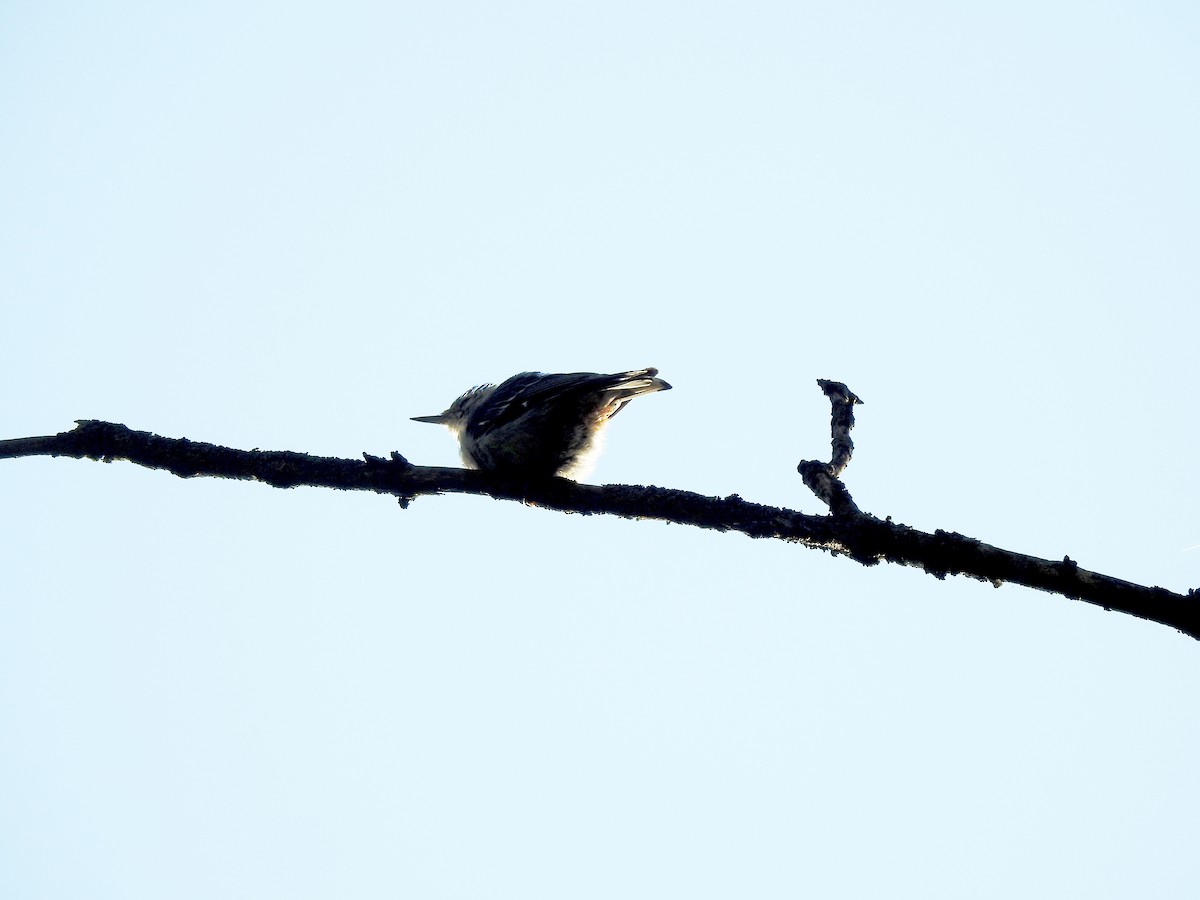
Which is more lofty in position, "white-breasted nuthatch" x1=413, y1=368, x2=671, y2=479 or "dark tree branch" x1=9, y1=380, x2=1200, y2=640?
Answer: "white-breasted nuthatch" x1=413, y1=368, x2=671, y2=479

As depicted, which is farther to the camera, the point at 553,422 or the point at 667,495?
the point at 553,422

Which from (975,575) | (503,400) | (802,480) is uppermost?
(503,400)

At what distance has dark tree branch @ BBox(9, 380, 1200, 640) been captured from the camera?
2.77m

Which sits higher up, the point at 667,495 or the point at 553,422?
the point at 553,422

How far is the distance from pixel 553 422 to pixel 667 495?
1595 millimetres

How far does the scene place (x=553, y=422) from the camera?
15.8 feet

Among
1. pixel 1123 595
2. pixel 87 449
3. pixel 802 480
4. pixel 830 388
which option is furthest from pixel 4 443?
pixel 1123 595

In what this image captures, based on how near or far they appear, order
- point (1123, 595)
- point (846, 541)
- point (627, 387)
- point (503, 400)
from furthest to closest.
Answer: point (503, 400), point (627, 387), point (846, 541), point (1123, 595)

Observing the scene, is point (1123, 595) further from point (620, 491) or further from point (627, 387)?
point (627, 387)

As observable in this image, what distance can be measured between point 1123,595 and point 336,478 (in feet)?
9.29

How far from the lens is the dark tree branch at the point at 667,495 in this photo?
109 inches

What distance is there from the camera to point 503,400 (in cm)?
523

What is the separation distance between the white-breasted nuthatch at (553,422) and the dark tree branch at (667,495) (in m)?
0.75

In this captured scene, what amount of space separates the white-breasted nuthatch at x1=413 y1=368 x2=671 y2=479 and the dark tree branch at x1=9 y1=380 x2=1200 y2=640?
751 mm
